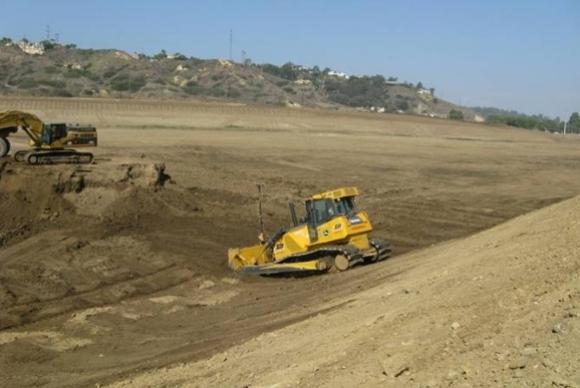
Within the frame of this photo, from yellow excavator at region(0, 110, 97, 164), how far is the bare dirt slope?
15085mm

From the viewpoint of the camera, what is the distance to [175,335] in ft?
45.1

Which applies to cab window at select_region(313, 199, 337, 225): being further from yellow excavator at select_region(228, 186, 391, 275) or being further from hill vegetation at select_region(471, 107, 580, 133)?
hill vegetation at select_region(471, 107, 580, 133)

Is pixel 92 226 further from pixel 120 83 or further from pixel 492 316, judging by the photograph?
pixel 120 83

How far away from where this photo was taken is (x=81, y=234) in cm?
2130

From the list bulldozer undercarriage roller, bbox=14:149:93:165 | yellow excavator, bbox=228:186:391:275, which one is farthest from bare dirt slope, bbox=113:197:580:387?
bulldozer undercarriage roller, bbox=14:149:93:165

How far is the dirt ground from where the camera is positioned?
8.48 m

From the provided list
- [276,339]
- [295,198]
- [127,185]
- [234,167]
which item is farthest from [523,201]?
[276,339]

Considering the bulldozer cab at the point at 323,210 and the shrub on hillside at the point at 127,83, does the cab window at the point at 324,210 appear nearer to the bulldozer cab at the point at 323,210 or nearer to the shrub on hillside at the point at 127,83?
the bulldozer cab at the point at 323,210

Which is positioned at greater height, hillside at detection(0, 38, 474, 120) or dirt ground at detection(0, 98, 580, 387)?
hillside at detection(0, 38, 474, 120)

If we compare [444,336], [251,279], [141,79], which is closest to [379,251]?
[251,279]

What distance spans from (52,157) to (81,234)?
17.4ft

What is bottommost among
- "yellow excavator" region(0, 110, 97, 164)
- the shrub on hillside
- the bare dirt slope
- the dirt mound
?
the dirt mound

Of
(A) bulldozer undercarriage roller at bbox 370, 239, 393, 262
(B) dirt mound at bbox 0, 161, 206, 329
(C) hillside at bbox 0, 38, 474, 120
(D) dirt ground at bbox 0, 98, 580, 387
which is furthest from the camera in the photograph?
(C) hillside at bbox 0, 38, 474, 120

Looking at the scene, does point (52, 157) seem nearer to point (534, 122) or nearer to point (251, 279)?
point (251, 279)
